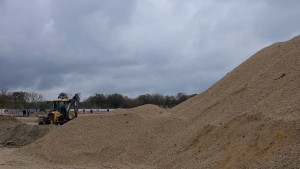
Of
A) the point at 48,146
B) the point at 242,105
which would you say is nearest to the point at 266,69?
the point at 242,105

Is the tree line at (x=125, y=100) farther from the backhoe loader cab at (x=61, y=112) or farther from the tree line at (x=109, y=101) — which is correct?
the backhoe loader cab at (x=61, y=112)

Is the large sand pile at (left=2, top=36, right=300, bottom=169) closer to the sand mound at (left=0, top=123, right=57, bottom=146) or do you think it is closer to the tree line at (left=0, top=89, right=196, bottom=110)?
the sand mound at (left=0, top=123, right=57, bottom=146)

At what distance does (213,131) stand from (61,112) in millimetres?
17162

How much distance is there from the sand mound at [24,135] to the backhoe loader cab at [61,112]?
2826mm

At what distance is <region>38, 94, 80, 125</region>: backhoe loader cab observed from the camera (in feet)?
85.2

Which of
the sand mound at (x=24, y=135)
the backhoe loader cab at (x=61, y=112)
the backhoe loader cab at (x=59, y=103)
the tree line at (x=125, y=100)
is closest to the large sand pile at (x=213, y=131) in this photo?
the sand mound at (x=24, y=135)

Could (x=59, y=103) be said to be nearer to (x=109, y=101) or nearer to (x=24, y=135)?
(x=24, y=135)

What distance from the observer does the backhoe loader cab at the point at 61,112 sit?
26.0m

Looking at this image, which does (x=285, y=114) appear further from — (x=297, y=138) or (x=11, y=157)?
(x=11, y=157)

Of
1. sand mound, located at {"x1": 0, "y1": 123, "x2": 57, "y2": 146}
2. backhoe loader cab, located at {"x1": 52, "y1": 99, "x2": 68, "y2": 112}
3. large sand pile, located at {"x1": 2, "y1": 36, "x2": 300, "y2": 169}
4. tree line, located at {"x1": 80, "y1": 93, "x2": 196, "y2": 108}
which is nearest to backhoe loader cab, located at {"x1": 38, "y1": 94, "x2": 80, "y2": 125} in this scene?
backhoe loader cab, located at {"x1": 52, "y1": 99, "x2": 68, "y2": 112}

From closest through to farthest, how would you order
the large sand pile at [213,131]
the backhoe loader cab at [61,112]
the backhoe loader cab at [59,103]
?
the large sand pile at [213,131] < the backhoe loader cab at [61,112] < the backhoe loader cab at [59,103]

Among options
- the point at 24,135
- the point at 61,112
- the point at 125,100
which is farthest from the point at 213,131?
the point at 125,100

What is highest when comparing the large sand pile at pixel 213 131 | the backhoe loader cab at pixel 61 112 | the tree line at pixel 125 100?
the tree line at pixel 125 100

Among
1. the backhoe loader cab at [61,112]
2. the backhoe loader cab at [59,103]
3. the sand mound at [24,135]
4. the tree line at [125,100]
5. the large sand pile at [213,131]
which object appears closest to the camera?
the large sand pile at [213,131]
